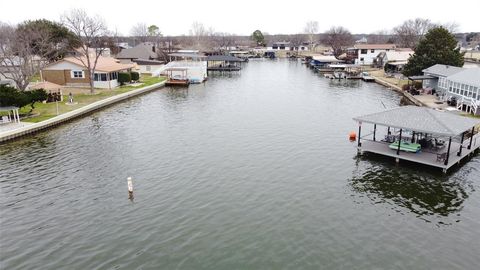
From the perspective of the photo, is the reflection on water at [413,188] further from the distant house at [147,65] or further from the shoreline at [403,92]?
the distant house at [147,65]

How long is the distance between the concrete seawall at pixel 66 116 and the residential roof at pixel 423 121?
32.1 metres

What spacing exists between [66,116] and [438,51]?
61.3m

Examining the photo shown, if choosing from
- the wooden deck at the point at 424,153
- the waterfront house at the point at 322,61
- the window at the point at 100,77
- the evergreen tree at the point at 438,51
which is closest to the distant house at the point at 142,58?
the window at the point at 100,77

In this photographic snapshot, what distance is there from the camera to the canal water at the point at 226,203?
1734 cm

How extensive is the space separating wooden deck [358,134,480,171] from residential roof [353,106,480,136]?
88.1 inches

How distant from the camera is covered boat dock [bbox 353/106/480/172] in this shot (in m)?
26.8

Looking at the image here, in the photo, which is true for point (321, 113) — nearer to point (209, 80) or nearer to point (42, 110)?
point (42, 110)

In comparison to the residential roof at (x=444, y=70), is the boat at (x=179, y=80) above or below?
below

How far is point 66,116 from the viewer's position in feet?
141

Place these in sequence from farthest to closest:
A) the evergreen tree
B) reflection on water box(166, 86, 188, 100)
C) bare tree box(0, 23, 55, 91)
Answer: the evergreen tree, reflection on water box(166, 86, 188, 100), bare tree box(0, 23, 55, 91)

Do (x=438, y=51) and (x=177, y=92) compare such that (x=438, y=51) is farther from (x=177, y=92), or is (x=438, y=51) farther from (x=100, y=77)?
(x=100, y=77)

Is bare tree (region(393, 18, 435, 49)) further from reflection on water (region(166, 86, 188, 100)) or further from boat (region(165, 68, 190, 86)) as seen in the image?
reflection on water (region(166, 86, 188, 100))

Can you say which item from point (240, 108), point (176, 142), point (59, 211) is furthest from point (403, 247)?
point (240, 108)

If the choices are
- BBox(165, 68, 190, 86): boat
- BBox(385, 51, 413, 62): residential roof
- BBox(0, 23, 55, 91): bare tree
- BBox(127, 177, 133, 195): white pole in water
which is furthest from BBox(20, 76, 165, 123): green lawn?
BBox(385, 51, 413, 62): residential roof
